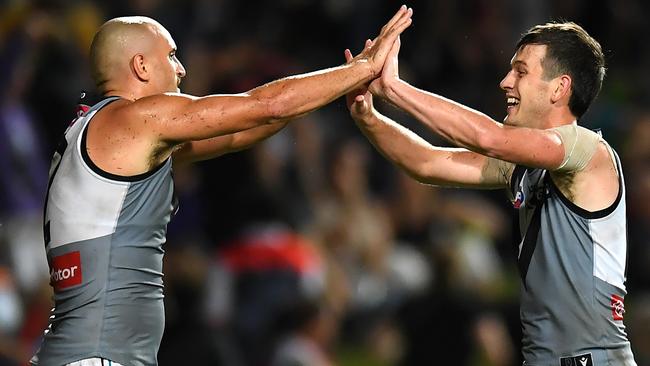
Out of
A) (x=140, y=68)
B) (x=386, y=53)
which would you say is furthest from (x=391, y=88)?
(x=140, y=68)

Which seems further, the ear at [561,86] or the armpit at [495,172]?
the armpit at [495,172]

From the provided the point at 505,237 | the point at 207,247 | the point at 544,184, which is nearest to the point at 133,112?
the point at 544,184

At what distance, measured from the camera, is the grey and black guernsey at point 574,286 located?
6117mm

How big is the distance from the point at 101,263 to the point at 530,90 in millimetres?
2390

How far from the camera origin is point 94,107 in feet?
20.5

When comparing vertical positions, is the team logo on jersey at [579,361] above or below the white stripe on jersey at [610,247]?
below

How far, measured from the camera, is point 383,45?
21.6 feet

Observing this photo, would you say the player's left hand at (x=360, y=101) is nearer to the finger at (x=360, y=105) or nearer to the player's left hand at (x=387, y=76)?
the finger at (x=360, y=105)

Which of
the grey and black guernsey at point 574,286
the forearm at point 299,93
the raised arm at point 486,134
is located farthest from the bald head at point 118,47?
the grey and black guernsey at point 574,286

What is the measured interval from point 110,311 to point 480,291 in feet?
20.8

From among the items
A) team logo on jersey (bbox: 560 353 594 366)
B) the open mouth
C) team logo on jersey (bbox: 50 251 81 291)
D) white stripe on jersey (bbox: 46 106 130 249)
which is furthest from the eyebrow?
Answer: team logo on jersey (bbox: 50 251 81 291)

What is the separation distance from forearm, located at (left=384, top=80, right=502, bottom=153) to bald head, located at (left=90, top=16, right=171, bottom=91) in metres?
1.37

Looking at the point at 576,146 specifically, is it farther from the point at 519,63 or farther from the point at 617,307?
the point at 617,307

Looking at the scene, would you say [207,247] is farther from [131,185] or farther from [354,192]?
[131,185]
